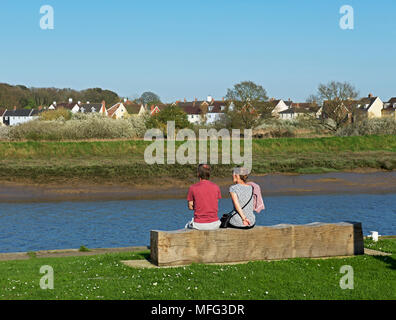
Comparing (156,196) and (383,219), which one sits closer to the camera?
(383,219)

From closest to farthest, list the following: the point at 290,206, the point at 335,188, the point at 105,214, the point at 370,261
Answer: the point at 370,261 → the point at 105,214 → the point at 290,206 → the point at 335,188

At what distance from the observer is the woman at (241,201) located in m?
10.6

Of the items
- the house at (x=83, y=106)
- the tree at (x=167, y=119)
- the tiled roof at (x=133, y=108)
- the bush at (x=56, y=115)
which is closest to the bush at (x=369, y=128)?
the tree at (x=167, y=119)

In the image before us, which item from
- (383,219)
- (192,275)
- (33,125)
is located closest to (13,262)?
(192,275)

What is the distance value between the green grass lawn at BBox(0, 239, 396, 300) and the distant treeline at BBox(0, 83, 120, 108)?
129396 mm

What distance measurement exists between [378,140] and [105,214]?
1343 inches

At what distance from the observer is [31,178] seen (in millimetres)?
37031

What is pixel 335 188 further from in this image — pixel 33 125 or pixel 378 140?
pixel 33 125

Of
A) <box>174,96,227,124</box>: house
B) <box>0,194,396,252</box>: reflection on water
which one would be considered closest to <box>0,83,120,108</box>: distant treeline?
<box>174,96,227,124</box>: house

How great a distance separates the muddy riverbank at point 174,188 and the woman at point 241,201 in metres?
23.1

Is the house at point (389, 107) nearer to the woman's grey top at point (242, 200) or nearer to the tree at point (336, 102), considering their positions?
the tree at point (336, 102)

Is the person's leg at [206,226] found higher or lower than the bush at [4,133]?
lower

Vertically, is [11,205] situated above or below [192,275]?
below

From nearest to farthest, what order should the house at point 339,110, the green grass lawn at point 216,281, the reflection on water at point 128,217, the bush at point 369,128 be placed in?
the green grass lawn at point 216,281, the reflection on water at point 128,217, the bush at point 369,128, the house at point 339,110
